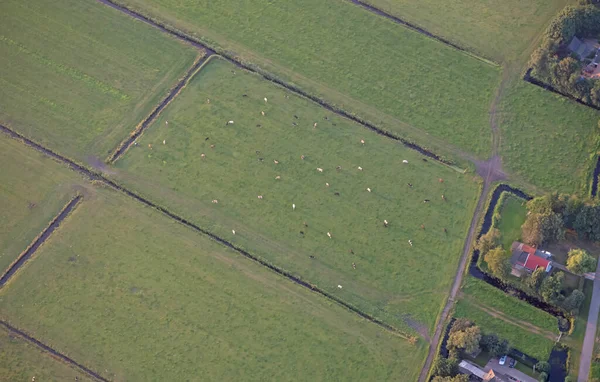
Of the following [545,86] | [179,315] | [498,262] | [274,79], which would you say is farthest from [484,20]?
[179,315]

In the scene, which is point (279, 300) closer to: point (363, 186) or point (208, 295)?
point (208, 295)

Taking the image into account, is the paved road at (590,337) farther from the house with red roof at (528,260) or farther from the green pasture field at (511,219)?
the green pasture field at (511,219)


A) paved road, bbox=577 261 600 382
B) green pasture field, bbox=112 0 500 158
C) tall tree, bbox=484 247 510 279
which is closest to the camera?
paved road, bbox=577 261 600 382

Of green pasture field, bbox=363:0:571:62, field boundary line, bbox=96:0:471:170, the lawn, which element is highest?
green pasture field, bbox=363:0:571:62

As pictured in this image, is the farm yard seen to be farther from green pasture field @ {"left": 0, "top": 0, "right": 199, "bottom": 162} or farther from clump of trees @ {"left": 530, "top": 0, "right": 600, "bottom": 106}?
clump of trees @ {"left": 530, "top": 0, "right": 600, "bottom": 106}

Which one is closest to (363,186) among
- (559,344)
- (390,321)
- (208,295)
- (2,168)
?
(390,321)

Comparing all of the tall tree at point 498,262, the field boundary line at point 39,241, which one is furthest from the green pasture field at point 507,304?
the field boundary line at point 39,241

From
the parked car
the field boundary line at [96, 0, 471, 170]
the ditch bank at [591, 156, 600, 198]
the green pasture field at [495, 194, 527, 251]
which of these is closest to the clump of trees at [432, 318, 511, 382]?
the parked car
